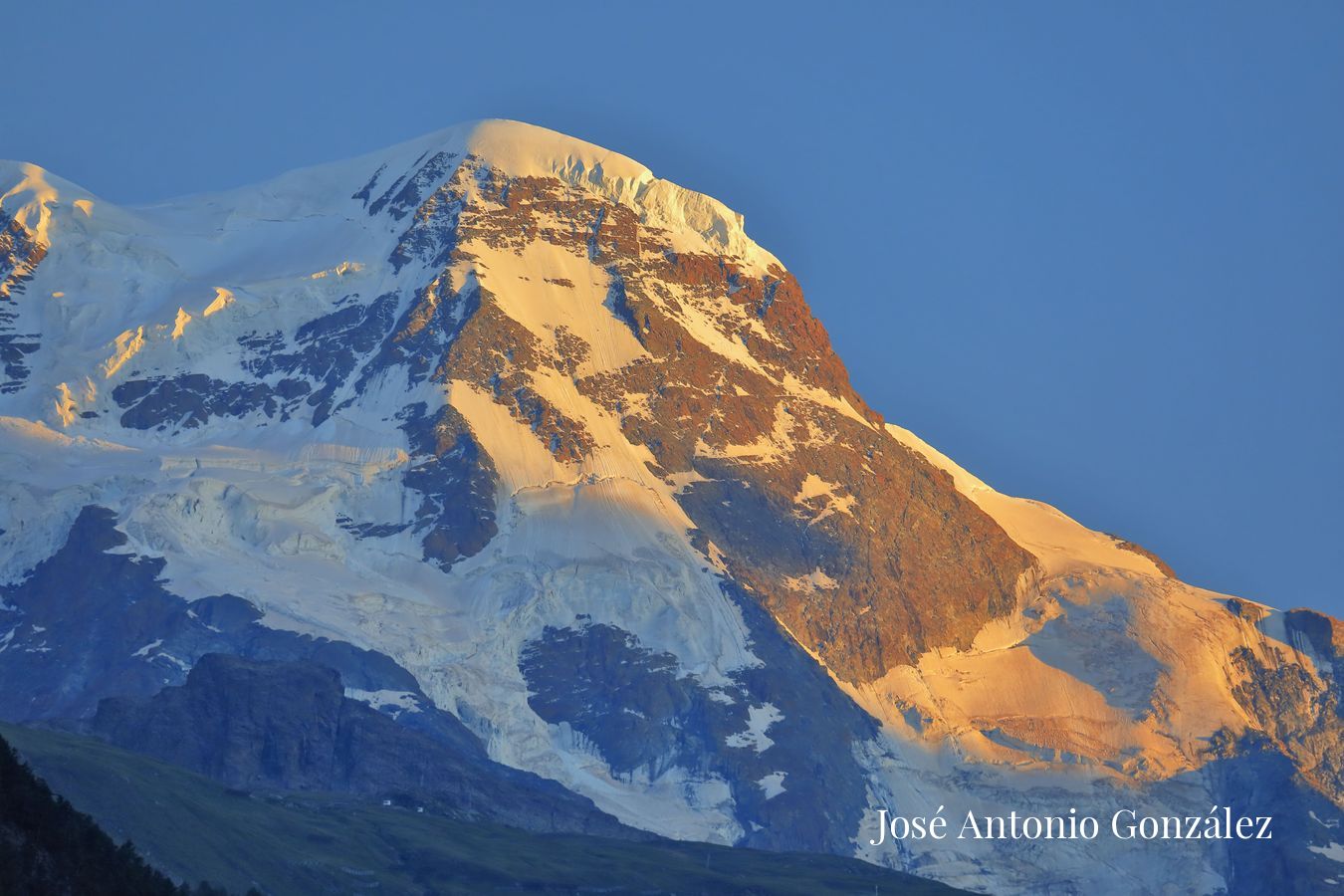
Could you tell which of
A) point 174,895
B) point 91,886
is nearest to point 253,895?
point 174,895

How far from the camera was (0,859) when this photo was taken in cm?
13000

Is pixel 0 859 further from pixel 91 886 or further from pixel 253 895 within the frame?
pixel 253 895

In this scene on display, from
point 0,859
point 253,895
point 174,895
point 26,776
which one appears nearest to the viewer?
point 0,859

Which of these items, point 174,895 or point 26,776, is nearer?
point 26,776

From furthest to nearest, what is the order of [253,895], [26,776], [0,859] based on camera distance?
1. [253,895]
2. [26,776]
3. [0,859]

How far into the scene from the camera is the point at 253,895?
182625 millimetres

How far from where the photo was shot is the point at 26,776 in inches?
5477

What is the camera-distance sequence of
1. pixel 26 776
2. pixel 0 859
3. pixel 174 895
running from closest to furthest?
pixel 0 859 → pixel 26 776 → pixel 174 895

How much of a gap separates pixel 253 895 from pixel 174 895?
3488 centimetres

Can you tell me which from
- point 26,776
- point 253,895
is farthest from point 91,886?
point 253,895

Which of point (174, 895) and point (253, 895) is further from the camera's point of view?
point (253, 895)

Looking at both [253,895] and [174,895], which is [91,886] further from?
[253,895]

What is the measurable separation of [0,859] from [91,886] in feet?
23.0

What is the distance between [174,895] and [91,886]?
1231 cm
